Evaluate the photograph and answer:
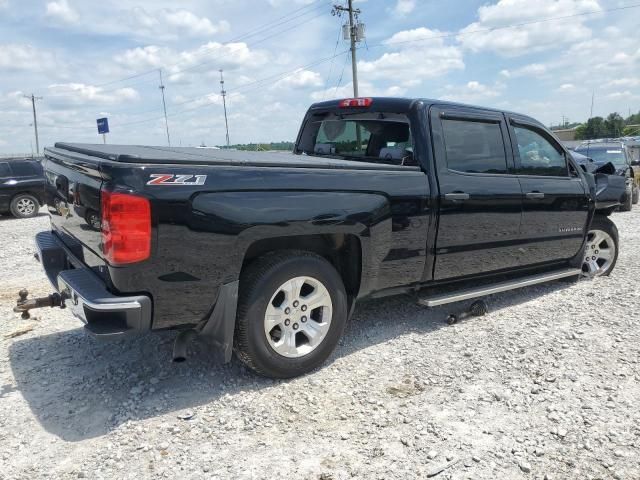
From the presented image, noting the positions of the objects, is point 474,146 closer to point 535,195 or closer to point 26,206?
point 535,195

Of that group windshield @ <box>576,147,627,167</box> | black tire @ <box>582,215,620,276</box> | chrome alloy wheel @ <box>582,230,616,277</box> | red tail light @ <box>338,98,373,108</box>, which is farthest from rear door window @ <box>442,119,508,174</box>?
windshield @ <box>576,147,627,167</box>

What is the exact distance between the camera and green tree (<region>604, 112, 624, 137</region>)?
66.9 meters

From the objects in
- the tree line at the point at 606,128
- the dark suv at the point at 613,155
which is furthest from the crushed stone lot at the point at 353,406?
the tree line at the point at 606,128

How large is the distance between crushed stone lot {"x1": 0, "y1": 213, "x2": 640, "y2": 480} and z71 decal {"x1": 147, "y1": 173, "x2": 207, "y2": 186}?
138 cm

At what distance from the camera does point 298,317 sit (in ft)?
11.3

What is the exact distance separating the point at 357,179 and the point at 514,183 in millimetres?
1857

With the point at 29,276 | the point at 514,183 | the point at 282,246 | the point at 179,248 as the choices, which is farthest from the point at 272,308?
the point at 29,276

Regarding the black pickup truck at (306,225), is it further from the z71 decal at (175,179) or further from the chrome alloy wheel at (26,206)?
the chrome alloy wheel at (26,206)

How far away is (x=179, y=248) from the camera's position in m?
2.83

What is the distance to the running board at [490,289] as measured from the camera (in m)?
4.18

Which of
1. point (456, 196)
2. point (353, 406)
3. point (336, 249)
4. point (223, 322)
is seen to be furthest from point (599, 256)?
point (223, 322)

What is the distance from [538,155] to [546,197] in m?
0.43

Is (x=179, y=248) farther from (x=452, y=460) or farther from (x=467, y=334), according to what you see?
(x=467, y=334)

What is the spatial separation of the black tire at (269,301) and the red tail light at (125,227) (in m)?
0.70
